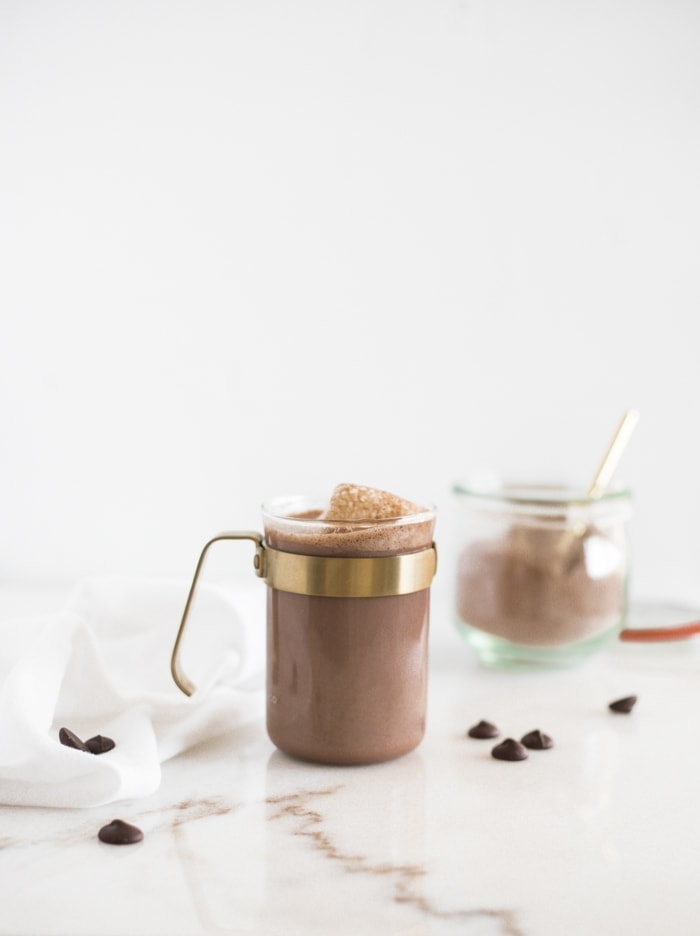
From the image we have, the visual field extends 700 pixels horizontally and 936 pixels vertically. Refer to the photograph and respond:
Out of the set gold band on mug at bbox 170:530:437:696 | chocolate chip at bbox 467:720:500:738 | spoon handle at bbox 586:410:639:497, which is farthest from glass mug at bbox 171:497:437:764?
spoon handle at bbox 586:410:639:497

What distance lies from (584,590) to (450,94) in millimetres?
837

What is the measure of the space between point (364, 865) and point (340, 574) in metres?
0.28

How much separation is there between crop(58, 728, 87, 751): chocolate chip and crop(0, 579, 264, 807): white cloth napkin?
27 mm

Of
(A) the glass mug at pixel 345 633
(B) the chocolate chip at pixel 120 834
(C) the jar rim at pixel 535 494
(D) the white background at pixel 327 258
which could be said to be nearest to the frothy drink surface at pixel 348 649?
(A) the glass mug at pixel 345 633

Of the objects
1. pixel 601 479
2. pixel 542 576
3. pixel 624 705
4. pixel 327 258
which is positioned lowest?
pixel 624 705

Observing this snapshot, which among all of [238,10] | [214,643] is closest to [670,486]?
[214,643]

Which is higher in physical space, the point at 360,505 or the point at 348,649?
the point at 360,505

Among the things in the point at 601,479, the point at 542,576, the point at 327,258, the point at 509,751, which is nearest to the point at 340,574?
the point at 509,751

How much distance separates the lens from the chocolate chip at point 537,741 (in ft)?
3.67

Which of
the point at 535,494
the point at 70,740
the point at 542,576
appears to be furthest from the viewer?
the point at 535,494

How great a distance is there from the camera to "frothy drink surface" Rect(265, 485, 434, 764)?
1027 millimetres

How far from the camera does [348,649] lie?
40.4 inches

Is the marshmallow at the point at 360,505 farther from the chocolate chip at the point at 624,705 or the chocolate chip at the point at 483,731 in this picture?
the chocolate chip at the point at 624,705

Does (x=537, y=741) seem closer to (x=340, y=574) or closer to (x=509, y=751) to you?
(x=509, y=751)
